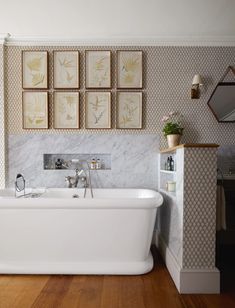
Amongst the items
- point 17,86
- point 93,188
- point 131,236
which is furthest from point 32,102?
point 131,236

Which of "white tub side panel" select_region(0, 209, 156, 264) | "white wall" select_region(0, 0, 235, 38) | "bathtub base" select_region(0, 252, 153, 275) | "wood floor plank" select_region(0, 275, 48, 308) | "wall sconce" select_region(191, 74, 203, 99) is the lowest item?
"wood floor plank" select_region(0, 275, 48, 308)

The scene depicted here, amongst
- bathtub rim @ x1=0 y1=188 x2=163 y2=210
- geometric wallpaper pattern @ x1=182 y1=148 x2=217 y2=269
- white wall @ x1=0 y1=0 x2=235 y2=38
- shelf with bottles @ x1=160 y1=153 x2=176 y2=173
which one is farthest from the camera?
shelf with bottles @ x1=160 y1=153 x2=176 y2=173

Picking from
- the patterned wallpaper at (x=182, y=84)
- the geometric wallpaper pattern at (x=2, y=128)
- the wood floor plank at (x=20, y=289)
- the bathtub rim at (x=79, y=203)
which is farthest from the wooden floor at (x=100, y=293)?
the patterned wallpaper at (x=182, y=84)

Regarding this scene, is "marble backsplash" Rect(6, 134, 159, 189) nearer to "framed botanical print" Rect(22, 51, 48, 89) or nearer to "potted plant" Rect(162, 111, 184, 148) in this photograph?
"potted plant" Rect(162, 111, 184, 148)

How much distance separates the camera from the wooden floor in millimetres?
1681

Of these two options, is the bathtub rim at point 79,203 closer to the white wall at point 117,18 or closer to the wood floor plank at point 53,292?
the wood floor plank at point 53,292

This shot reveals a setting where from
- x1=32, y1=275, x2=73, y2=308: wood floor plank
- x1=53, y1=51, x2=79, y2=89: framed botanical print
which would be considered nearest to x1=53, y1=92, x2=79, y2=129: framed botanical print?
x1=53, y1=51, x2=79, y2=89: framed botanical print

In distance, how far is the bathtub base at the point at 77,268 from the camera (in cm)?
206

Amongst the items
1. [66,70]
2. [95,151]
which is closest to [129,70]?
[66,70]

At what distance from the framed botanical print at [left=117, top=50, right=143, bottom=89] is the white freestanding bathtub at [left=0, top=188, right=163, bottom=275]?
148cm

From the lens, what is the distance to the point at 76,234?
6.61 feet

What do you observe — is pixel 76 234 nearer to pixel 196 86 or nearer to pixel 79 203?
pixel 79 203

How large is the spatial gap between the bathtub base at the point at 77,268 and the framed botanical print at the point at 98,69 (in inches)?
75.9

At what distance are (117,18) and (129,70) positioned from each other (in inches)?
22.4
